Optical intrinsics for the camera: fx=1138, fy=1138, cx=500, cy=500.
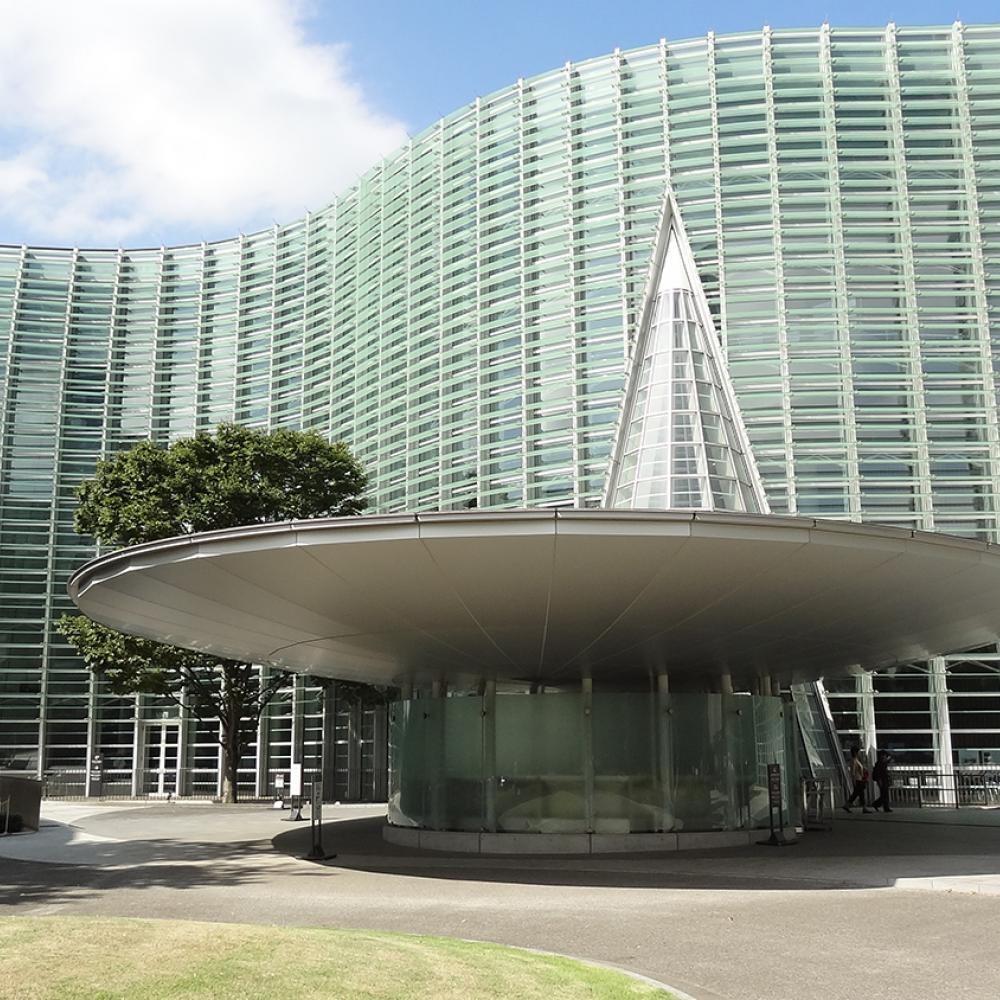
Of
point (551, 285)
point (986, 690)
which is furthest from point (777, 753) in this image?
point (551, 285)

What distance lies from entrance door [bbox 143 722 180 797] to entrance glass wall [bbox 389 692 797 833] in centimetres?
4024

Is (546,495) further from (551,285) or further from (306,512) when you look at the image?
(306,512)

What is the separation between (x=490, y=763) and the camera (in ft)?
68.2

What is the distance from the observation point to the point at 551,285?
170 feet

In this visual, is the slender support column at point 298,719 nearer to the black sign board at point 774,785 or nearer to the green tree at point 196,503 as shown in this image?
the green tree at point 196,503

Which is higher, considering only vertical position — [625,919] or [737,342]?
[737,342]

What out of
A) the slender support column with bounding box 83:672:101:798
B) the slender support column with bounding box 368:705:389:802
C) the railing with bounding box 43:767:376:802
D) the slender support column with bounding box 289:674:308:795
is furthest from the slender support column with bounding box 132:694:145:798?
the slender support column with bounding box 368:705:389:802

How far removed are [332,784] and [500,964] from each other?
131 ft

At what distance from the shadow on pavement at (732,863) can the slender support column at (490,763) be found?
3.11 feet

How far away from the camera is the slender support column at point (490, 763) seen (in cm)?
2067

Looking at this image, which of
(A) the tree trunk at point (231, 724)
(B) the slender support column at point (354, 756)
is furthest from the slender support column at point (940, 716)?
(A) the tree trunk at point (231, 724)

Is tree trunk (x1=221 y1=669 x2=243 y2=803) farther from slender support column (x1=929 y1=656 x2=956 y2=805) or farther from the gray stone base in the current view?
slender support column (x1=929 y1=656 x2=956 y2=805)

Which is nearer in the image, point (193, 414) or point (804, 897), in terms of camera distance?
point (804, 897)

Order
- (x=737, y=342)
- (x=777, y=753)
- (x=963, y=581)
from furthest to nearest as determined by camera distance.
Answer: (x=737, y=342)
(x=777, y=753)
(x=963, y=581)
